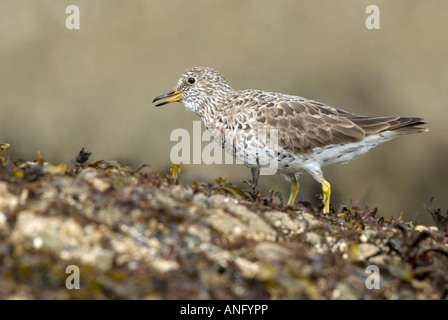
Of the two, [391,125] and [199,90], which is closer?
[391,125]

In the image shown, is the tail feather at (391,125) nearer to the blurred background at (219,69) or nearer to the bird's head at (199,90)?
the bird's head at (199,90)

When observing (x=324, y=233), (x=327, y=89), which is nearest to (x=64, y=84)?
(x=327, y=89)

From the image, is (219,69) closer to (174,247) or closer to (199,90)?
(199,90)

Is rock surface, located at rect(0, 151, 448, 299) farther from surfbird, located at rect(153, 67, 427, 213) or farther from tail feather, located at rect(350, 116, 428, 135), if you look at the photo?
tail feather, located at rect(350, 116, 428, 135)

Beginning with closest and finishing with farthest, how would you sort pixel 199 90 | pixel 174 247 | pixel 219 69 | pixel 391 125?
pixel 174 247 → pixel 391 125 → pixel 199 90 → pixel 219 69

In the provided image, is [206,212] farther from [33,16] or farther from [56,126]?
[33,16]

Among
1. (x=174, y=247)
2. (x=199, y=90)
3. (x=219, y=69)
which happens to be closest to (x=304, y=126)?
(x=199, y=90)

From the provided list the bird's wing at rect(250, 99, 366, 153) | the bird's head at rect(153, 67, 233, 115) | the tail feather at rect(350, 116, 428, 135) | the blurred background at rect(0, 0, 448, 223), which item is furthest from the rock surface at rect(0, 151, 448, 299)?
the blurred background at rect(0, 0, 448, 223)
